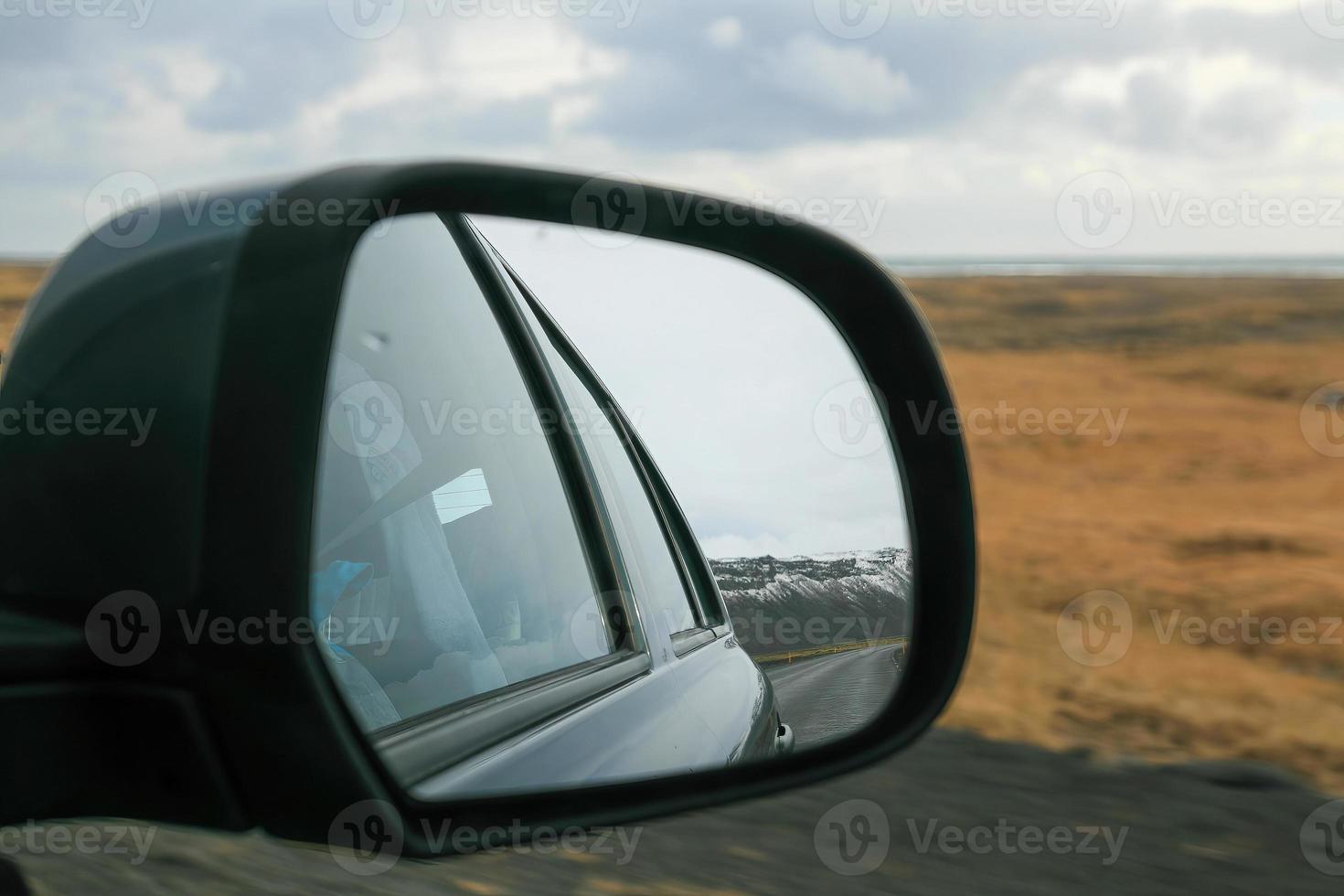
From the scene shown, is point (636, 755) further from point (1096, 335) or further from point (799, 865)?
point (1096, 335)

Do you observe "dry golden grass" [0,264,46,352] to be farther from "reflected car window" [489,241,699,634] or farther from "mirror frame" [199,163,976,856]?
"reflected car window" [489,241,699,634]

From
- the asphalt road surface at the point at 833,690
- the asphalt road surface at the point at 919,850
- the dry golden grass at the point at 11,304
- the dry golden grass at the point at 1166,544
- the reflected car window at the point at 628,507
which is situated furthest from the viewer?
the dry golden grass at the point at 1166,544

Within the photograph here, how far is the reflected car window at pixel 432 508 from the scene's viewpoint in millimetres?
1343

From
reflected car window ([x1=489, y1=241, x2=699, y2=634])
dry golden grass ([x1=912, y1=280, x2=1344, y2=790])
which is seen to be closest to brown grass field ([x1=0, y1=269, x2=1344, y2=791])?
dry golden grass ([x1=912, y1=280, x2=1344, y2=790])

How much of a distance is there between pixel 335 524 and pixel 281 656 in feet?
1.05

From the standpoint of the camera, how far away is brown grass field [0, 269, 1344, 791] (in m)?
6.88

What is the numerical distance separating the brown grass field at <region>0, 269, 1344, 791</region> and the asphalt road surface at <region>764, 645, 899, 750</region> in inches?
49.4

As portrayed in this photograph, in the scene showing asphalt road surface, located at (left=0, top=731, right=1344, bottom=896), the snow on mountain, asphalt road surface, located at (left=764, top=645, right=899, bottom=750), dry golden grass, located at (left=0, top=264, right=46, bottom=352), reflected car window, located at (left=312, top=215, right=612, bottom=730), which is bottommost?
asphalt road surface, located at (left=0, top=731, right=1344, bottom=896)

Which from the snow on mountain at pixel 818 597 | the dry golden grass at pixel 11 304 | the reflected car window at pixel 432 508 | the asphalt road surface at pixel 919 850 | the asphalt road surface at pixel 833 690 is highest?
the dry golden grass at pixel 11 304

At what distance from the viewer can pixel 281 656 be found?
1.00m

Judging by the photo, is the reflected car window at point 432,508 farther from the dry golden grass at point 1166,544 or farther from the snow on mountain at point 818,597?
the dry golden grass at point 1166,544

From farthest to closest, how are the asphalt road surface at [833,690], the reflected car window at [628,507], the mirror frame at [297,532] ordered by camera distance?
the reflected car window at [628,507] → the asphalt road surface at [833,690] → the mirror frame at [297,532]

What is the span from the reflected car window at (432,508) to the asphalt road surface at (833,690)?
32 centimetres

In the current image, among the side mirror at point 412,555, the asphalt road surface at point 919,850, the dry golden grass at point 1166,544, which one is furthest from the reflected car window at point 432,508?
the dry golden grass at point 1166,544
